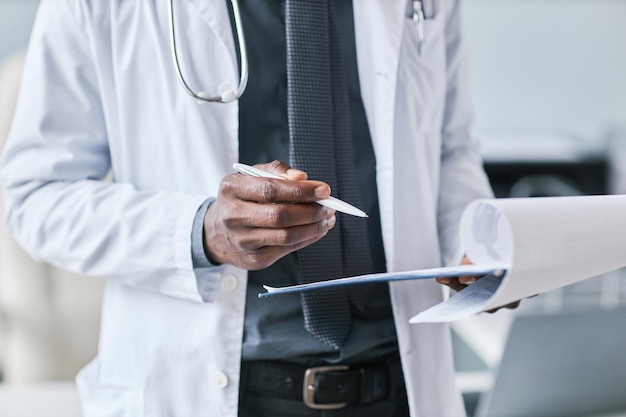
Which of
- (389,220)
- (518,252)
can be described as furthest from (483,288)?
(389,220)

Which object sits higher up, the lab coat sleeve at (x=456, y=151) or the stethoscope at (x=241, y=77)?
the stethoscope at (x=241, y=77)

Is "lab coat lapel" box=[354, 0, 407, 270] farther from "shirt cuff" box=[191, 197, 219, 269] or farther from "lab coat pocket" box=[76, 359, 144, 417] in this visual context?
"lab coat pocket" box=[76, 359, 144, 417]

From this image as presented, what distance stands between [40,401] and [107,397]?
0.37 metres

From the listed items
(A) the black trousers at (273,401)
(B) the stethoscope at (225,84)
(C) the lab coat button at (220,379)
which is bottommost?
(A) the black trousers at (273,401)

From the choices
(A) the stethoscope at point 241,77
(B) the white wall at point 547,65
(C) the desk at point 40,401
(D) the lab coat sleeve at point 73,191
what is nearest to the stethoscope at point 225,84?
(A) the stethoscope at point 241,77

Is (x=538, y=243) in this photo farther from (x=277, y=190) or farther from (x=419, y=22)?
(x=419, y=22)

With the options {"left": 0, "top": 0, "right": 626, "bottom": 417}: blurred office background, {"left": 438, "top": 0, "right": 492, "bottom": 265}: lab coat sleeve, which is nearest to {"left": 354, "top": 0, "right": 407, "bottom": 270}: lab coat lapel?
{"left": 438, "top": 0, "right": 492, "bottom": 265}: lab coat sleeve

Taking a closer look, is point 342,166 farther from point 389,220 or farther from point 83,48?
point 83,48

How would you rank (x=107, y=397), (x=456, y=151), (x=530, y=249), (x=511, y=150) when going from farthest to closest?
(x=511, y=150)
(x=456, y=151)
(x=107, y=397)
(x=530, y=249)

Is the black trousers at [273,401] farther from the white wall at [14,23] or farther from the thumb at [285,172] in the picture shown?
the white wall at [14,23]

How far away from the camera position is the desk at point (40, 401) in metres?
1.21

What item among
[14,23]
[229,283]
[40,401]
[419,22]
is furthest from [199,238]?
[14,23]

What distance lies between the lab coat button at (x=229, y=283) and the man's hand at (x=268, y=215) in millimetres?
122

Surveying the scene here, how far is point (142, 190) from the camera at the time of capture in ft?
3.01
